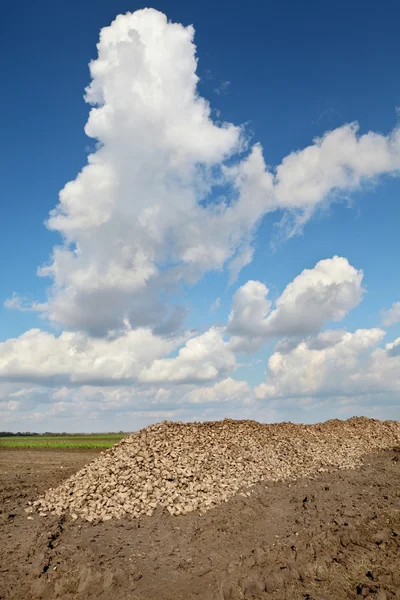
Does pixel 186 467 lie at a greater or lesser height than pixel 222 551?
greater

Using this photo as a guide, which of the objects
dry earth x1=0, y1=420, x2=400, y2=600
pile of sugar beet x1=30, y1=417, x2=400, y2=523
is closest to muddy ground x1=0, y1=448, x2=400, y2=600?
dry earth x1=0, y1=420, x2=400, y2=600

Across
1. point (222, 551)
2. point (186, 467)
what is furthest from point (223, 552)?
point (186, 467)

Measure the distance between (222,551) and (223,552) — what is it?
0.05m

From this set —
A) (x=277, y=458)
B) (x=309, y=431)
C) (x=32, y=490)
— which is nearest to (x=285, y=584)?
(x=277, y=458)

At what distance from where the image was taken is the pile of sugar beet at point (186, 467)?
1464 centimetres

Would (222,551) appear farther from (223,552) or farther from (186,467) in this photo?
(186,467)

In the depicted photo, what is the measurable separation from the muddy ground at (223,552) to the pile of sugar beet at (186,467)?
0.63 meters

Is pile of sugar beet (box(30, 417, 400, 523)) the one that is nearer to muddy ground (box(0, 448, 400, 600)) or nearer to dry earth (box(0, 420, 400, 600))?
dry earth (box(0, 420, 400, 600))

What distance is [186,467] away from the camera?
16.4 metres

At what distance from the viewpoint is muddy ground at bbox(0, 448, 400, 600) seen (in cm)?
1081


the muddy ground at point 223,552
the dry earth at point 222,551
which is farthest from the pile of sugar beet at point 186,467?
the muddy ground at point 223,552

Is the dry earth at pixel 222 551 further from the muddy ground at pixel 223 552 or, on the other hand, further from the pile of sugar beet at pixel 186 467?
the pile of sugar beet at pixel 186 467

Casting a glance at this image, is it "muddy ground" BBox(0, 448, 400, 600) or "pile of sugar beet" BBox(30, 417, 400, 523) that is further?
"pile of sugar beet" BBox(30, 417, 400, 523)

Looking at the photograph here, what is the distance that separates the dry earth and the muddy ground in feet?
0.09
